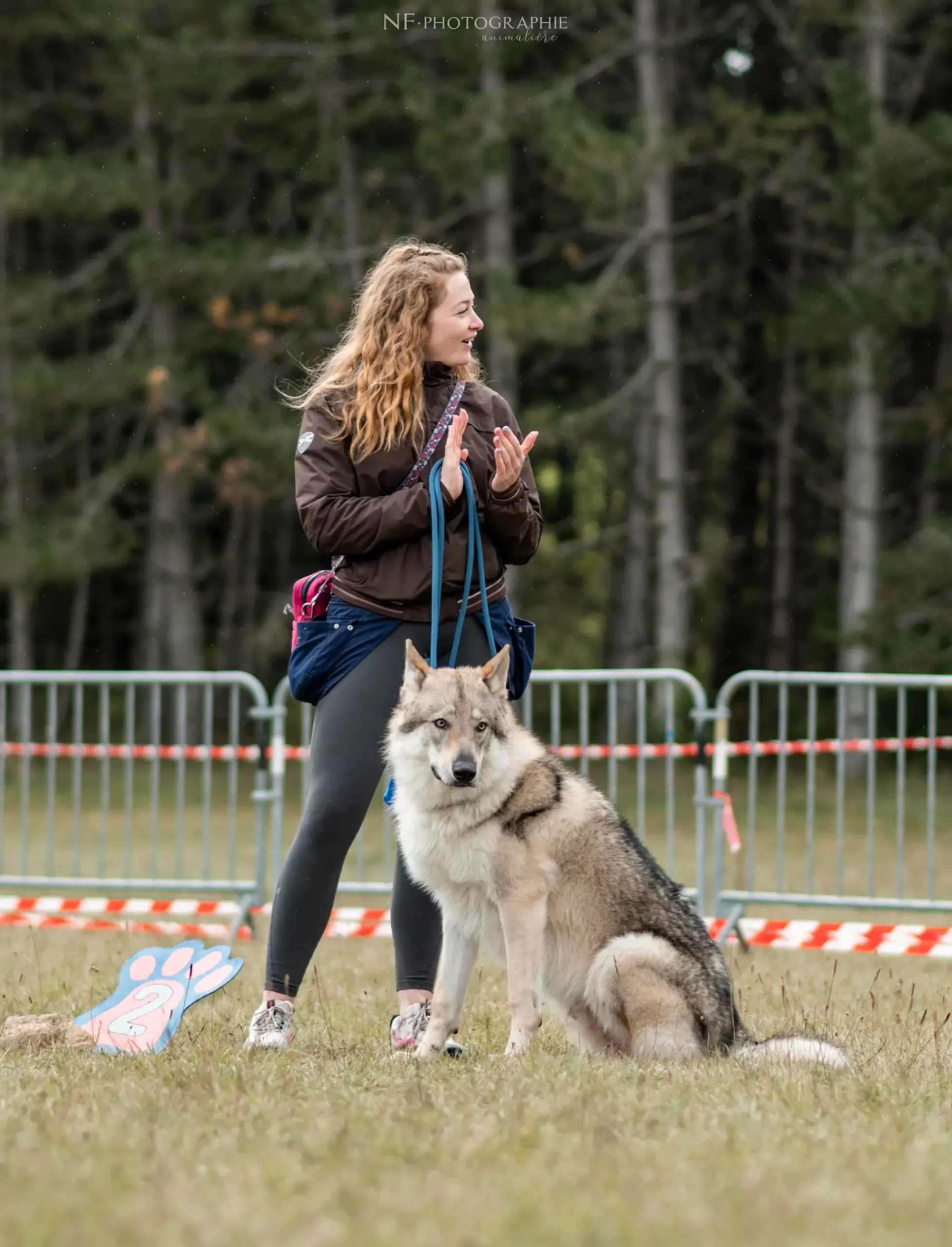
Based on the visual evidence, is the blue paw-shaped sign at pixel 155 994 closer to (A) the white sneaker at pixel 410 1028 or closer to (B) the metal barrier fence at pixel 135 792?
(A) the white sneaker at pixel 410 1028

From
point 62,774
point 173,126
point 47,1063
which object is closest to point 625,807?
point 62,774

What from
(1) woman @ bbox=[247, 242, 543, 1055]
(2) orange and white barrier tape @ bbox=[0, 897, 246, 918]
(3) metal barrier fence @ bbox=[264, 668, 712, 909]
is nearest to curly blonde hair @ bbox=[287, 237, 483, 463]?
(1) woman @ bbox=[247, 242, 543, 1055]

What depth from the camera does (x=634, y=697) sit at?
17219 millimetres

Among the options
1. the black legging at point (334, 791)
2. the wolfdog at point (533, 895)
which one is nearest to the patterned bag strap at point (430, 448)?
the black legging at point (334, 791)

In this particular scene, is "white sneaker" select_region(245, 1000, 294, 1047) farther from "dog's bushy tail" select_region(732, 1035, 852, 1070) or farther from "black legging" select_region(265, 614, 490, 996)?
"dog's bushy tail" select_region(732, 1035, 852, 1070)

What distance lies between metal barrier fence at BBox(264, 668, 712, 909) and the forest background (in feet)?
18.7

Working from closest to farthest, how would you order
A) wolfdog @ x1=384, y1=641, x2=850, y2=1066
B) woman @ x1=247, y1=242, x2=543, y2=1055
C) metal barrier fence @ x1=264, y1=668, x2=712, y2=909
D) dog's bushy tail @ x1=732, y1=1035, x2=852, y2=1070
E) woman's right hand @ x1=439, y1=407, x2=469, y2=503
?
dog's bushy tail @ x1=732, y1=1035, x2=852, y2=1070 < wolfdog @ x1=384, y1=641, x2=850, y2=1066 < woman's right hand @ x1=439, y1=407, x2=469, y2=503 < woman @ x1=247, y1=242, x2=543, y2=1055 < metal barrier fence @ x1=264, y1=668, x2=712, y2=909

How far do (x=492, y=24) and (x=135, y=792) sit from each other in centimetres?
942

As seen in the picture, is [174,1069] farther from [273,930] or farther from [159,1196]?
[159,1196]

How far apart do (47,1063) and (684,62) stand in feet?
64.8

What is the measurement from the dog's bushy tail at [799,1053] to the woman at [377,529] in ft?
3.09

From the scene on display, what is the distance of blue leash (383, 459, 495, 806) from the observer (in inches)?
202

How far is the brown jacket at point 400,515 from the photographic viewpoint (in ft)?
16.9

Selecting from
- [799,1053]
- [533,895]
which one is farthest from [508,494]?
[799,1053]
